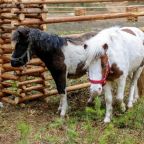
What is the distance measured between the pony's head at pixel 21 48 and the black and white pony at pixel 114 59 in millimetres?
985

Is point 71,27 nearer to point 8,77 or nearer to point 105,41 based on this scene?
point 8,77

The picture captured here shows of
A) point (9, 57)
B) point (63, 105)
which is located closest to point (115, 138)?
point (63, 105)

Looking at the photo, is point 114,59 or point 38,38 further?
point 38,38

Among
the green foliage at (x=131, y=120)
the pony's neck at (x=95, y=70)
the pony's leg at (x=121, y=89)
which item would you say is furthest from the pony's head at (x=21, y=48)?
the green foliage at (x=131, y=120)

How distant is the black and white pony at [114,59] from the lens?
21.5 ft

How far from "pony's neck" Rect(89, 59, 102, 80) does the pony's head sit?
3.76ft

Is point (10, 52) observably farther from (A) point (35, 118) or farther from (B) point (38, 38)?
(A) point (35, 118)

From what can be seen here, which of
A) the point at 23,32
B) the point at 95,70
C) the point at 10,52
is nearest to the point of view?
the point at 95,70

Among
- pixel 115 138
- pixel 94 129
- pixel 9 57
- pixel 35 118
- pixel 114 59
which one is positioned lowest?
pixel 35 118

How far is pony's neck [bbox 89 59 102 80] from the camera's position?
6.53 m

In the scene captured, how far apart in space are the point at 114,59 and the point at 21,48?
1.41 metres

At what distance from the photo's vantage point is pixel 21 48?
725 cm

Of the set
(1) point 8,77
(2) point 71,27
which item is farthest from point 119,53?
(2) point 71,27

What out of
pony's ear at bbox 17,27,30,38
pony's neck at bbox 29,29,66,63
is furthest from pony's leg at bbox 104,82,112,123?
pony's ear at bbox 17,27,30,38
